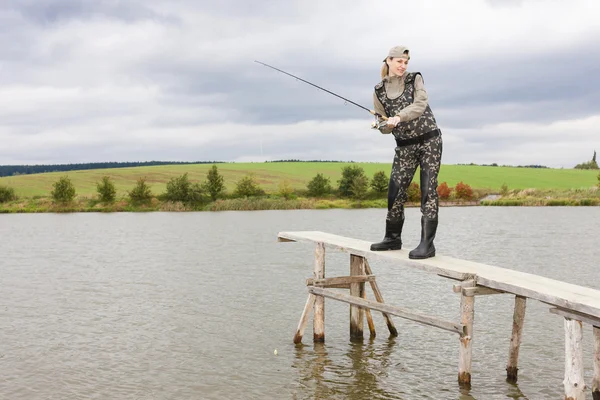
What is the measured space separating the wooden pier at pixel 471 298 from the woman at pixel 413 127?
64 cm

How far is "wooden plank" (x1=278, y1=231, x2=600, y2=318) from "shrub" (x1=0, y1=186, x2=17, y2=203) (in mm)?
87683

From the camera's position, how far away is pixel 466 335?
9.42 meters

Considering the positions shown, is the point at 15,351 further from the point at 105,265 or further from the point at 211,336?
the point at 105,265

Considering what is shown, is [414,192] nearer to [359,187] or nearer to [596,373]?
[359,187]

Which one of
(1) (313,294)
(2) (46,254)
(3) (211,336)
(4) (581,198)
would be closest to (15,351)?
(3) (211,336)

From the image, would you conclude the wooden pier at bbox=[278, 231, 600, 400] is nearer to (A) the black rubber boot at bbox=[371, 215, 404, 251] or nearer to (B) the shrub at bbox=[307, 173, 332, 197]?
(A) the black rubber boot at bbox=[371, 215, 404, 251]

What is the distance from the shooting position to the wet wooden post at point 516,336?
10062 mm

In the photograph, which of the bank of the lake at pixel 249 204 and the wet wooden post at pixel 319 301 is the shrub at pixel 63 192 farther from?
the wet wooden post at pixel 319 301

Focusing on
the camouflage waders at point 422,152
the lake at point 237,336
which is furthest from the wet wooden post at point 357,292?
the camouflage waders at point 422,152

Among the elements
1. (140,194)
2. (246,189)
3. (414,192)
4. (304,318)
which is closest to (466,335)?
(304,318)

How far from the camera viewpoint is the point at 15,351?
13172mm

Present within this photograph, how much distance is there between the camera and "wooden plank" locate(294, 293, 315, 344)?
41.4 feet

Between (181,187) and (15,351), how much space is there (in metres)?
74.7

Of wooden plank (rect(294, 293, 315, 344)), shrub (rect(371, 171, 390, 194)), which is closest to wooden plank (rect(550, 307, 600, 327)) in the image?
wooden plank (rect(294, 293, 315, 344))
